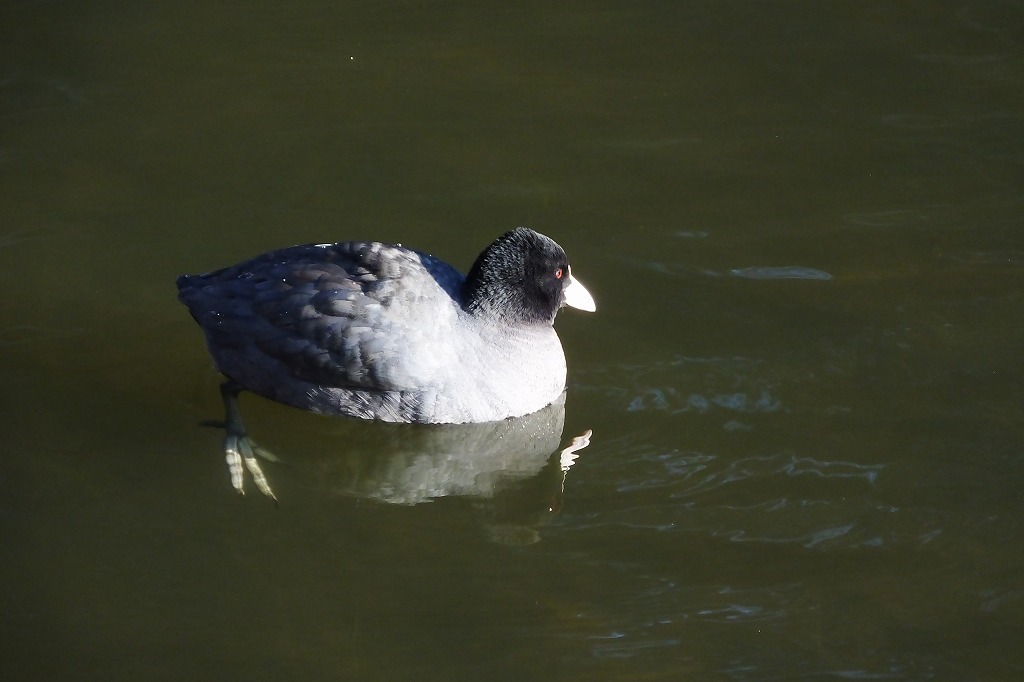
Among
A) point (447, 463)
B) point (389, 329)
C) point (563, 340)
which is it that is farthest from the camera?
point (563, 340)

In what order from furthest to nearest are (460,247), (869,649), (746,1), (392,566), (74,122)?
(746,1) → (74,122) → (460,247) → (392,566) → (869,649)

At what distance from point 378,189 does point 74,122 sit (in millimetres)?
2425

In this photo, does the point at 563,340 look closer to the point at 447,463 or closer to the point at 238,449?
the point at 447,463

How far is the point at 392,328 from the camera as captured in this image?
6.81 metres

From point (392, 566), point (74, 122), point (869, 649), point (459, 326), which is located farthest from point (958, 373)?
point (74, 122)

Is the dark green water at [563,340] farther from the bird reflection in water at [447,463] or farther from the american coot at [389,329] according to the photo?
the american coot at [389,329]

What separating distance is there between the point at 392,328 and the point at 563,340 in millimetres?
1443

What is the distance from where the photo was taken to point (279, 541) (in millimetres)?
6195

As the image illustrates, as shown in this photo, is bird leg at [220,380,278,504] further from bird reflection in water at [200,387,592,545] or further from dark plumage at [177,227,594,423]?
dark plumage at [177,227,594,423]

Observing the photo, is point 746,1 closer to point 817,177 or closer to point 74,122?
point 817,177

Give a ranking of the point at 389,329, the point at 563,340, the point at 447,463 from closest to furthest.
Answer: the point at 389,329 → the point at 447,463 → the point at 563,340

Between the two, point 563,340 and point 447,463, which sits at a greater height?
point 563,340

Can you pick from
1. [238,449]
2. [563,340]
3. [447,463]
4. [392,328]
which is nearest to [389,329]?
[392,328]

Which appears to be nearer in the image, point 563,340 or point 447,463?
point 447,463
